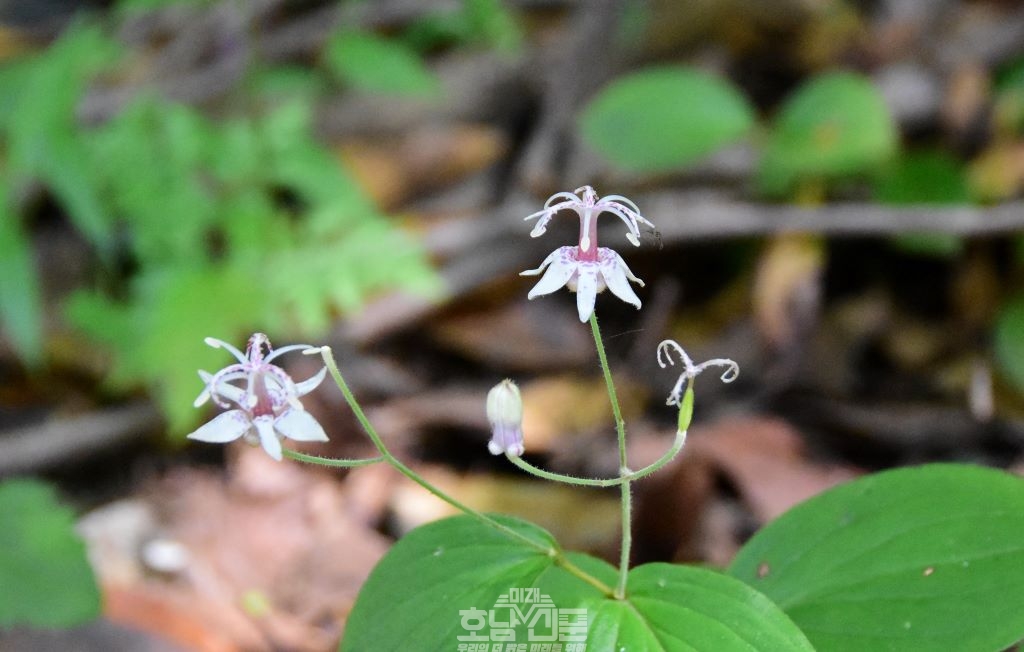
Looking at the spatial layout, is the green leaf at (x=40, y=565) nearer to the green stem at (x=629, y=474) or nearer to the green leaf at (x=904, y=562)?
the green stem at (x=629, y=474)

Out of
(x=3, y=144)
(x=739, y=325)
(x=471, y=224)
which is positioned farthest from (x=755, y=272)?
(x=3, y=144)

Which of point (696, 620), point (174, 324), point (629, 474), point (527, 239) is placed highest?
point (527, 239)

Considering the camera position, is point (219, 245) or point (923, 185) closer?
point (923, 185)

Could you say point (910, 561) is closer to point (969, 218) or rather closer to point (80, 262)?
point (969, 218)

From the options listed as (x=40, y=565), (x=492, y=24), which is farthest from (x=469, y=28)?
(x=40, y=565)

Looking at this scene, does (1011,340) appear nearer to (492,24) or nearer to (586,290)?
(492,24)

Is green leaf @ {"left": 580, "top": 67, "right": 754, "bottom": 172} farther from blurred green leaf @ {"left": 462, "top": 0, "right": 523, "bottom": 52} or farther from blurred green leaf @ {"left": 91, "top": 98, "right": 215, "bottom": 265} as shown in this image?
blurred green leaf @ {"left": 91, "top": 98, "right": 215, "bottom": 265}

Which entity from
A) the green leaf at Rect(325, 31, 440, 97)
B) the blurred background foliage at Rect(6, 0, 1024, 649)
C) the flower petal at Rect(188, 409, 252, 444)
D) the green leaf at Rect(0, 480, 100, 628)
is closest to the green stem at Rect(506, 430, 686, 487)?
the flower petal at Rect(188, 409, 252, 444)
